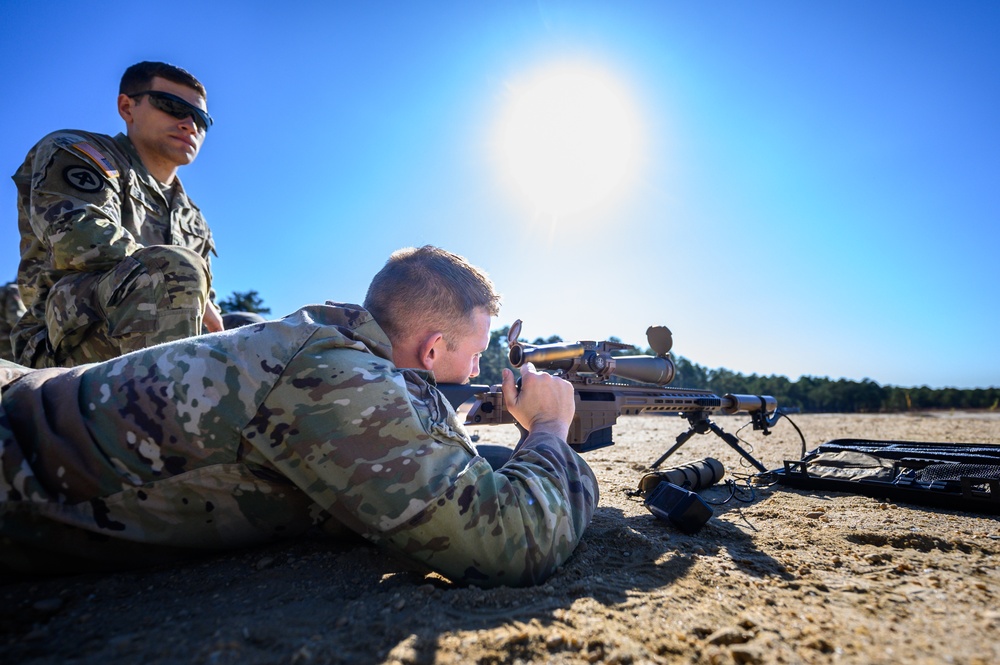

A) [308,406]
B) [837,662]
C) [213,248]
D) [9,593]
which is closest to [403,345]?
[308,406]

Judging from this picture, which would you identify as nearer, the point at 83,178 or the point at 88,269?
the point at 88,269

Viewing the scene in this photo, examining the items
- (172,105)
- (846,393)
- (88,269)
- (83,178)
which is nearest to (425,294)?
(88,269)

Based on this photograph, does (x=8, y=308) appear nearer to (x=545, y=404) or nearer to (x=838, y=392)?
(x=545, y=404)

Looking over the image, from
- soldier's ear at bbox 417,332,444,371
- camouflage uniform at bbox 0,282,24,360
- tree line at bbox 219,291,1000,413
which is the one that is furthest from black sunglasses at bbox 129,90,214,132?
tree line at bbox 219,291,1000,413

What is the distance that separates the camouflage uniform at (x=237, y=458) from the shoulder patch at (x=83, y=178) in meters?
2.33

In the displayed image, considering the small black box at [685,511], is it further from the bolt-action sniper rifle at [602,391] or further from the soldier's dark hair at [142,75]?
the soldier's dark hair at [142,75]

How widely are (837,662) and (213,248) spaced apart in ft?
18.2

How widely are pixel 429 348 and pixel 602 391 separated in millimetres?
2761

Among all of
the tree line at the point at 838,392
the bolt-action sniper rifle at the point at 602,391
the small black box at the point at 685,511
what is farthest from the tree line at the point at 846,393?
the small black box at the point at 685,511

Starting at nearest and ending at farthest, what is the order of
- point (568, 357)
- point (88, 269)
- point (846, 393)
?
1. point (88, 269)
2. point (568, 357)
3. point (846, 393)

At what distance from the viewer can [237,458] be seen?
1.68 meters

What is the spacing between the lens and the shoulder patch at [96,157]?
349cm

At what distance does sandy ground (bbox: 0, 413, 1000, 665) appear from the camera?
4.07ft

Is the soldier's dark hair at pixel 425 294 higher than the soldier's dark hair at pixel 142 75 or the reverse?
the reverse
